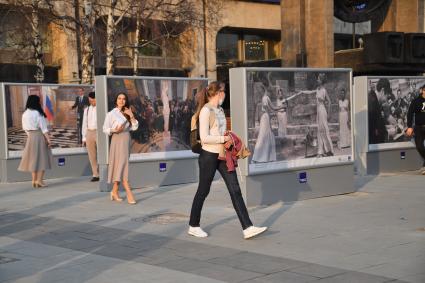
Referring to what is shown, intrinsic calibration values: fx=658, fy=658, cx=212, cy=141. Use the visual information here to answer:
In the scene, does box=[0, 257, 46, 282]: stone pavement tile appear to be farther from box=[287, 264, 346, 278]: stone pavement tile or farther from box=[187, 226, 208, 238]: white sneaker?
box=[287, 264, 346, 278]: stone pavement tile

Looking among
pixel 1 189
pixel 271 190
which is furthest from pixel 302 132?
pixel 1 189

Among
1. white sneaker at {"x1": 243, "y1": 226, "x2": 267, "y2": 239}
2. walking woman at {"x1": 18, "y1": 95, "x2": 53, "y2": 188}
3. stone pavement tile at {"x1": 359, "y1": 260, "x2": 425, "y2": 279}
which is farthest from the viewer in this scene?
walking woman at {"x1": 18, "y1": 95, "x2": 53, "y2": 188}

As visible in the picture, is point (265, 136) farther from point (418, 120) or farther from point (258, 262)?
point (418, 120)

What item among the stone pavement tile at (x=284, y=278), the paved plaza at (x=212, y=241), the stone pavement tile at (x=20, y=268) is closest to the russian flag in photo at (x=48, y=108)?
the paved plaza at (x=212, y=241)

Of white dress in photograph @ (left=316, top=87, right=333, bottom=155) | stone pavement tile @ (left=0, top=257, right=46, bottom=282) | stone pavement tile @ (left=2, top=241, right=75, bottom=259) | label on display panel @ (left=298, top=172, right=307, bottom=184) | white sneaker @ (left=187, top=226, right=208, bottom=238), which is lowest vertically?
stone pavement tile @ (left=2, top=241, right=75, bottom=259)

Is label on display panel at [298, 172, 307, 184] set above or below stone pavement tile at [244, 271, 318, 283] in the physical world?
above

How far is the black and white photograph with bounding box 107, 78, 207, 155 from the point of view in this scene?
12.1 meters

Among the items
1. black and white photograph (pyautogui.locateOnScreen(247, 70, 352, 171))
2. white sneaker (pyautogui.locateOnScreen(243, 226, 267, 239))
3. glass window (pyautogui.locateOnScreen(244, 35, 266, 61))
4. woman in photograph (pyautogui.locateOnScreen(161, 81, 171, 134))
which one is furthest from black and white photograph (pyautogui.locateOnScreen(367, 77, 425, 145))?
glass window (pyautogui.locateOnScreen(244, 35, 266, 61))

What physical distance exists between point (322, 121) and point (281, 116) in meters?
0.94

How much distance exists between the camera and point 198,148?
7516 mm


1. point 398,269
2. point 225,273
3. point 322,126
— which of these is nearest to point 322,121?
point 322,126

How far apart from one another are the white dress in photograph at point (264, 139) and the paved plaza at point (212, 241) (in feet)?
2.60

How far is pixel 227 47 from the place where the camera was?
1578 inches

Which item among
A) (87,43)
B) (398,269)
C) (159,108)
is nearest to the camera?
(398,269)
